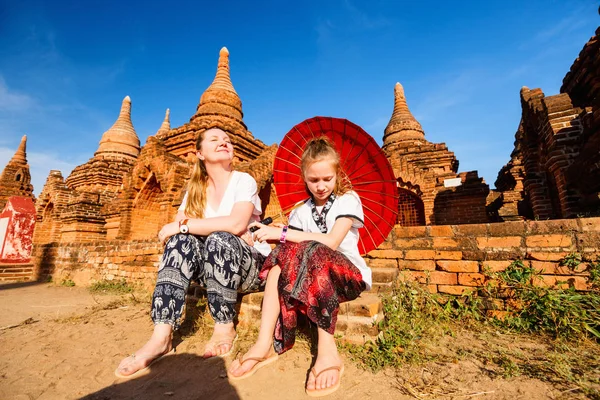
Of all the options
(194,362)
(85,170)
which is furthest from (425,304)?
(85,170)

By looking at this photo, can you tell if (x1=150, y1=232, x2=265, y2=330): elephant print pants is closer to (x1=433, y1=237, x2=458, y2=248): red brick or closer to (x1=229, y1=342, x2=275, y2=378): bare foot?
(x1=229, y1=342, x2=275, y2=378): bare foot

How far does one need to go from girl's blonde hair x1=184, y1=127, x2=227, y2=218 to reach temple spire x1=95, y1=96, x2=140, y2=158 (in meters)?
15.3

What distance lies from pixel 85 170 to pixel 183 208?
14.3 metres

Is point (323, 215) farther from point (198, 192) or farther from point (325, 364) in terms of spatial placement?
point (198, 192)

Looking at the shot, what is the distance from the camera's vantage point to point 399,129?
1420cm

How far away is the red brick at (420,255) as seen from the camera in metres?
2.96

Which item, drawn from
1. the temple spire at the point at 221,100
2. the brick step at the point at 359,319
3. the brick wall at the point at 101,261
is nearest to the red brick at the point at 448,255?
the brick step at the point at 359,319

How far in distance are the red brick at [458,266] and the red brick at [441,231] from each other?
29cm

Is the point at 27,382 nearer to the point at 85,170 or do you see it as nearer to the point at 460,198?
the point at 460,198

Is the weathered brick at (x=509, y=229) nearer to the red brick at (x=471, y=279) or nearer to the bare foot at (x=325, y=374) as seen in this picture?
the red brick at (x=471, y=279)

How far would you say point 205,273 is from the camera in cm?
202

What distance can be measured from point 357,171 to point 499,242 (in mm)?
1624

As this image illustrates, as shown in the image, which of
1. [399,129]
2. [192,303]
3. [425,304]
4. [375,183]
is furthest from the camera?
[399,129]

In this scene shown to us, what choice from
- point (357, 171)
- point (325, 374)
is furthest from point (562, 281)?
point (325, 374)
